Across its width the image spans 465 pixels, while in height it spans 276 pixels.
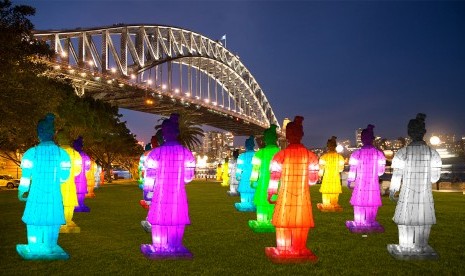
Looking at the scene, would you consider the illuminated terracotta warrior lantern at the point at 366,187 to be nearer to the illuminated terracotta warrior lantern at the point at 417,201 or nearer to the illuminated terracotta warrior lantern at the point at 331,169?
the illuminated terracotta warrior lantern at the point at 417,201

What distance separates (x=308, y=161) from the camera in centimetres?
677

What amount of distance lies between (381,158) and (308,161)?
131 inches

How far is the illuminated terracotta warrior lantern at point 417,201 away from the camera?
666 cm

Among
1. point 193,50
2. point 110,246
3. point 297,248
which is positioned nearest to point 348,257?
point 297,248

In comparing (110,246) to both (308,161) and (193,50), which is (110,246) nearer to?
(308,161)

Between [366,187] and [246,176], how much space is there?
3.81 m

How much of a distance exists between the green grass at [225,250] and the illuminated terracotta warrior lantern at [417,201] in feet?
0.72

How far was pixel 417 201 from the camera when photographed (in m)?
6.69

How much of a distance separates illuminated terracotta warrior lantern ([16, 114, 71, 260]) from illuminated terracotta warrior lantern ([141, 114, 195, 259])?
135cm

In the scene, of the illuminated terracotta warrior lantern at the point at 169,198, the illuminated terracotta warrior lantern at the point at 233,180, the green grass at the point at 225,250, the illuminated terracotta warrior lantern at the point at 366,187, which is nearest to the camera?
the green grass at the point at 225,250

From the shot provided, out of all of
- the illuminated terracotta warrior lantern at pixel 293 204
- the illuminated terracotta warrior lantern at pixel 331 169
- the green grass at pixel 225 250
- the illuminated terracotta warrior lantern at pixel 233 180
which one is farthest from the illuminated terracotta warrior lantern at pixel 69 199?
the illuminated terracotta warrior lantern at pixel 233 180

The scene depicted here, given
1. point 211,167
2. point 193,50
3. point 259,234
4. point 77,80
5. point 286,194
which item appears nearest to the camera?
point 286,194

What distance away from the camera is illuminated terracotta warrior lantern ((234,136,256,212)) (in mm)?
12016

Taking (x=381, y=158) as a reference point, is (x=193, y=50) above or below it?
above
